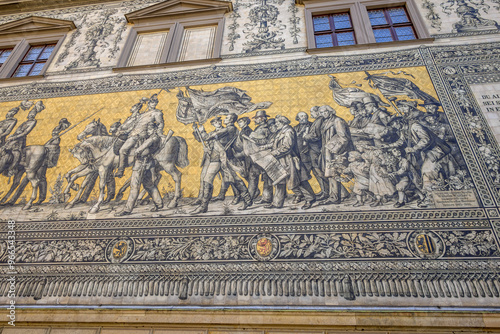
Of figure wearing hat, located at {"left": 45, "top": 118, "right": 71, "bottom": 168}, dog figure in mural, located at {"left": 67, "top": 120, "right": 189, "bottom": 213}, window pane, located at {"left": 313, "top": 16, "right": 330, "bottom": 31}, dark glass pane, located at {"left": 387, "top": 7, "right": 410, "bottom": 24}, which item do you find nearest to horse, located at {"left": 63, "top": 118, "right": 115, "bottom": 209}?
dog figure in mural, located at {"left": 67, "top": 120, "right": 189, "bottom": 213}

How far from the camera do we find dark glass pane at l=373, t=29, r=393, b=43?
515 centimetres

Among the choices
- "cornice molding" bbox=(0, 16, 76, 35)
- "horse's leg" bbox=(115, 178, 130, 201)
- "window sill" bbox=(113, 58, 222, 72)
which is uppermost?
"cornice molding" bbox=(0, 16, 76, 35)

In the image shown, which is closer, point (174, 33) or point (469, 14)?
point (469, 14)

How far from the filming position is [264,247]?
322 centimetres

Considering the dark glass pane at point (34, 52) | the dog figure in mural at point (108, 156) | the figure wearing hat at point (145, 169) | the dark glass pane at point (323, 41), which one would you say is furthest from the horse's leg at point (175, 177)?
the dark glass pane at point (34, 52)

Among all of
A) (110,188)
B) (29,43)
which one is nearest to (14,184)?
(110,188)

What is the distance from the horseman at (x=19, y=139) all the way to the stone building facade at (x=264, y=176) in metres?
0.03

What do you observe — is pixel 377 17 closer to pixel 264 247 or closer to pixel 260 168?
pixel 260 168

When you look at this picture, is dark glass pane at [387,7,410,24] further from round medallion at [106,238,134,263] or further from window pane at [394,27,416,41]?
round medallion at [106,238,134,263]

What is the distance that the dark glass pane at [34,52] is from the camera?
6.21m

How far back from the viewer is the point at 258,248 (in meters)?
3.22

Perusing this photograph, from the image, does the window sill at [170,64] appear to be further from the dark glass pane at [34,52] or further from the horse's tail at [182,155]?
the dark glass pane at [34,52]

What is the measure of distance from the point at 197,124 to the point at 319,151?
168 centimetres

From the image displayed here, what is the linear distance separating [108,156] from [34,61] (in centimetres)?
349
